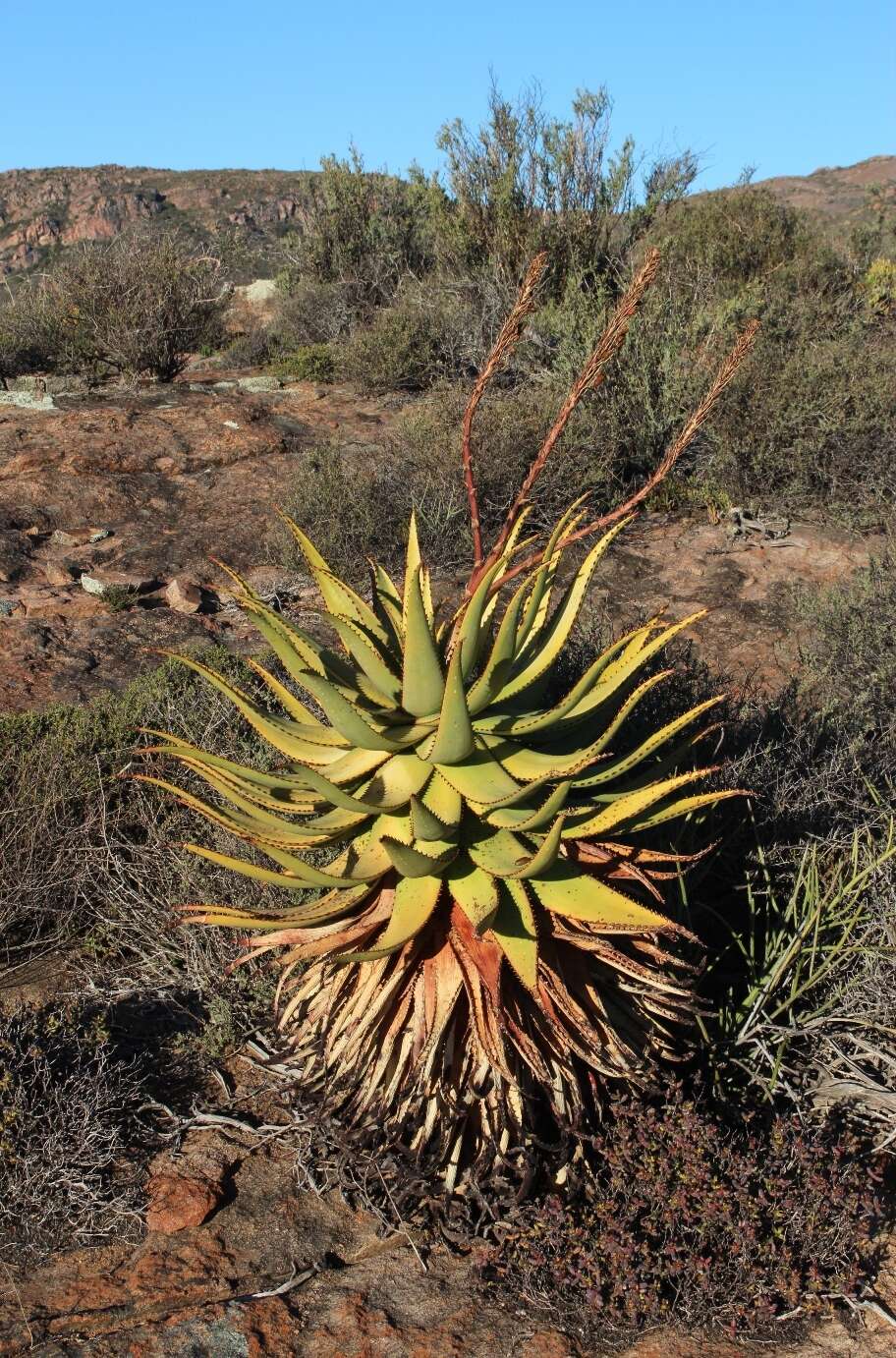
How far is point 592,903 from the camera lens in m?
2.32

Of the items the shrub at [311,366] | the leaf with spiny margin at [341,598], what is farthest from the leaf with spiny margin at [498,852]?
the shrub at [311,366]

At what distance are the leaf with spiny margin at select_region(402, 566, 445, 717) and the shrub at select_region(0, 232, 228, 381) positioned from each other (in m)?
10.5

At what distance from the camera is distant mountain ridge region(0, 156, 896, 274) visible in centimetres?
4791

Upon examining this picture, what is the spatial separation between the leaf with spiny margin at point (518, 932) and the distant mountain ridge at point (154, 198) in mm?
44898

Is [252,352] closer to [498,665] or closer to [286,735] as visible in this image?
[286,735]

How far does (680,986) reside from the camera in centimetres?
253

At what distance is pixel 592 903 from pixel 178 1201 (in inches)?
59.9

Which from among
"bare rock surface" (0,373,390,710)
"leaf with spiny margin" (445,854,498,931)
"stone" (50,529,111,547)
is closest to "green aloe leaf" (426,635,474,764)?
"leaf with spiny margin" (445,854,498,931)

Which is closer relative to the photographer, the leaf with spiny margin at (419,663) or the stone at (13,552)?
the leaf with spiny margin at (419,663)

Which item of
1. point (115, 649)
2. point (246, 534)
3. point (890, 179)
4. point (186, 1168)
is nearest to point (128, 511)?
point (246, 534)

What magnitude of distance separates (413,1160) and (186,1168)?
819 millimetres

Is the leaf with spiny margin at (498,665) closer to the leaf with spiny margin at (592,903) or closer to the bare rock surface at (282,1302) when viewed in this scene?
the leaf with spiny margin at (592,903)

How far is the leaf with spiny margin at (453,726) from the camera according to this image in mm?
A: 2150

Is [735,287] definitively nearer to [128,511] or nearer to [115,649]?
[128,511]
